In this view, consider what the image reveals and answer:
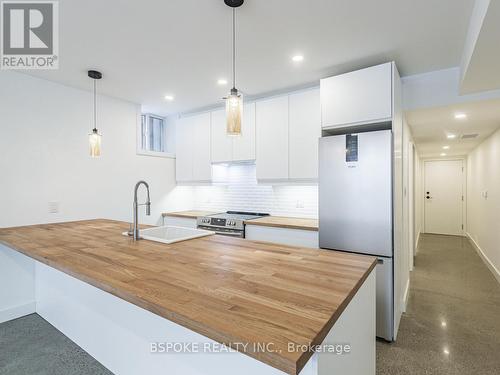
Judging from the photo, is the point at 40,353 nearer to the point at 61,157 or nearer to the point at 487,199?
the point at 61,157

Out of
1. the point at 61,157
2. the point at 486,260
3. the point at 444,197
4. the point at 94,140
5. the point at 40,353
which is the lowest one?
the point at 40,353

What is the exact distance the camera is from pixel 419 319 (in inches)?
106

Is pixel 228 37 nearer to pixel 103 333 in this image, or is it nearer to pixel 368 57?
pixel 368 57

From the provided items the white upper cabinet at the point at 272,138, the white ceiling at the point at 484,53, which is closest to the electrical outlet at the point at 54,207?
the white upper cabinet at the point at 272,138

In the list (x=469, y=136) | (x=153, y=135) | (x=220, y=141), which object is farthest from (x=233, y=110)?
(x=469, y=136)

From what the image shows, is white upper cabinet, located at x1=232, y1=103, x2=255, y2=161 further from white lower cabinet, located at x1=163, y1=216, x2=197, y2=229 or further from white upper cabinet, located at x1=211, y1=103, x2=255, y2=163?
white lower cabinet, located at x1=163, y1=216, x2=197, y2=229

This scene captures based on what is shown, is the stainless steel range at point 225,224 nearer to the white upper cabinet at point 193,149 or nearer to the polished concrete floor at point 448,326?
the white upper cabinet at point 193,149

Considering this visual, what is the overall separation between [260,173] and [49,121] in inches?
96.5

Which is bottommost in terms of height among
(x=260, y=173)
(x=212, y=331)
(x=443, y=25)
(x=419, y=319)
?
(x=419, y=319)

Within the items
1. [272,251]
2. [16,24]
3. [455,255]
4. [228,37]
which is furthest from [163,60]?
[455,255]

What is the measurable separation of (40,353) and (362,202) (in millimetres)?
2956

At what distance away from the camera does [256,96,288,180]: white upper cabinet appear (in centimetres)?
321

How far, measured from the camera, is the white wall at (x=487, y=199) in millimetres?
3729

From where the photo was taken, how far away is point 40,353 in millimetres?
2152
